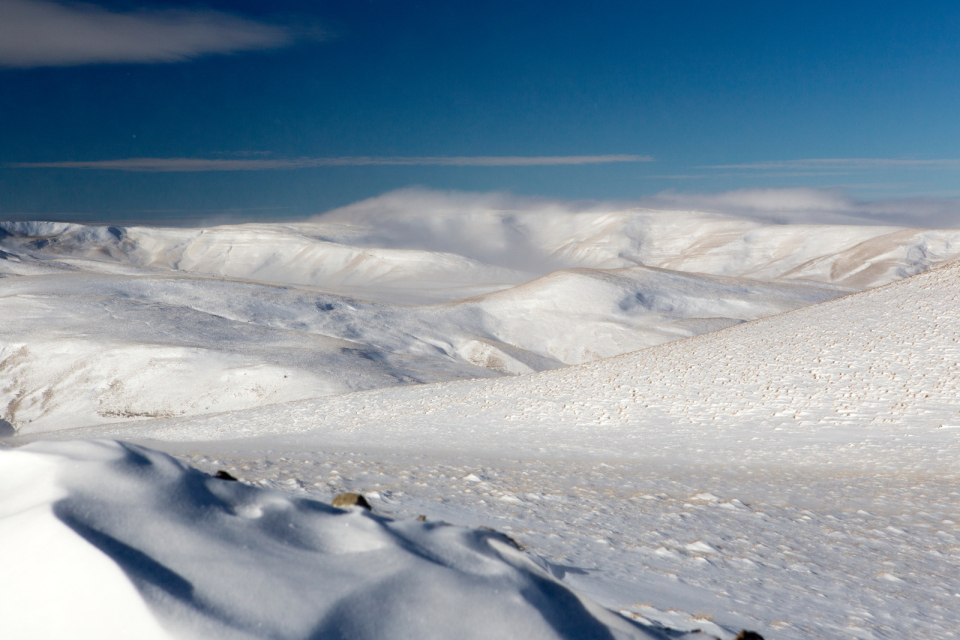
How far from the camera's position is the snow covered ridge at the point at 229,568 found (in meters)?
3.58

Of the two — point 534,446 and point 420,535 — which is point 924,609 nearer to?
point 420,535

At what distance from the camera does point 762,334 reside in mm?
26312

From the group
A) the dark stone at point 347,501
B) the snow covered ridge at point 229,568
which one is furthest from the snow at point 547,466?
the dark stone at point 347,501

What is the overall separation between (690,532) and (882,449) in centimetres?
1072

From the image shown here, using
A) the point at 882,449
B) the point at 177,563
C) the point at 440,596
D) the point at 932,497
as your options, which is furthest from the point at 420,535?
the point at 882,449

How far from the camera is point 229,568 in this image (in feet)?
12.9

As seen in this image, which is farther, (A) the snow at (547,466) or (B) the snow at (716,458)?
(B) the snow at (716,458)

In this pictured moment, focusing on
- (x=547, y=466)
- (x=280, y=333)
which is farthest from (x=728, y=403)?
(x=280, y=333)

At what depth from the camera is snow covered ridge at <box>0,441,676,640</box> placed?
3.58 m

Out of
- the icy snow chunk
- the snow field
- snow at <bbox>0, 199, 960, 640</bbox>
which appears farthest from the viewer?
the icy snow chunk

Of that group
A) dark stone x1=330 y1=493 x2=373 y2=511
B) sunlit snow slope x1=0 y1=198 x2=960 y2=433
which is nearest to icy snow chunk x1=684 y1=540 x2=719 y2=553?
dark stone x1=330 y1=493 x2=373 y2=511

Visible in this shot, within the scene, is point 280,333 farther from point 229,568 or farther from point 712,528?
point 229,568

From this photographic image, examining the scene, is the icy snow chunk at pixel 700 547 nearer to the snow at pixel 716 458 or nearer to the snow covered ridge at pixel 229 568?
the snow at pixel 716 458

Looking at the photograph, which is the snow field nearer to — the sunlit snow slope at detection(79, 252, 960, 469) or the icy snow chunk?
the icy snow chunk
